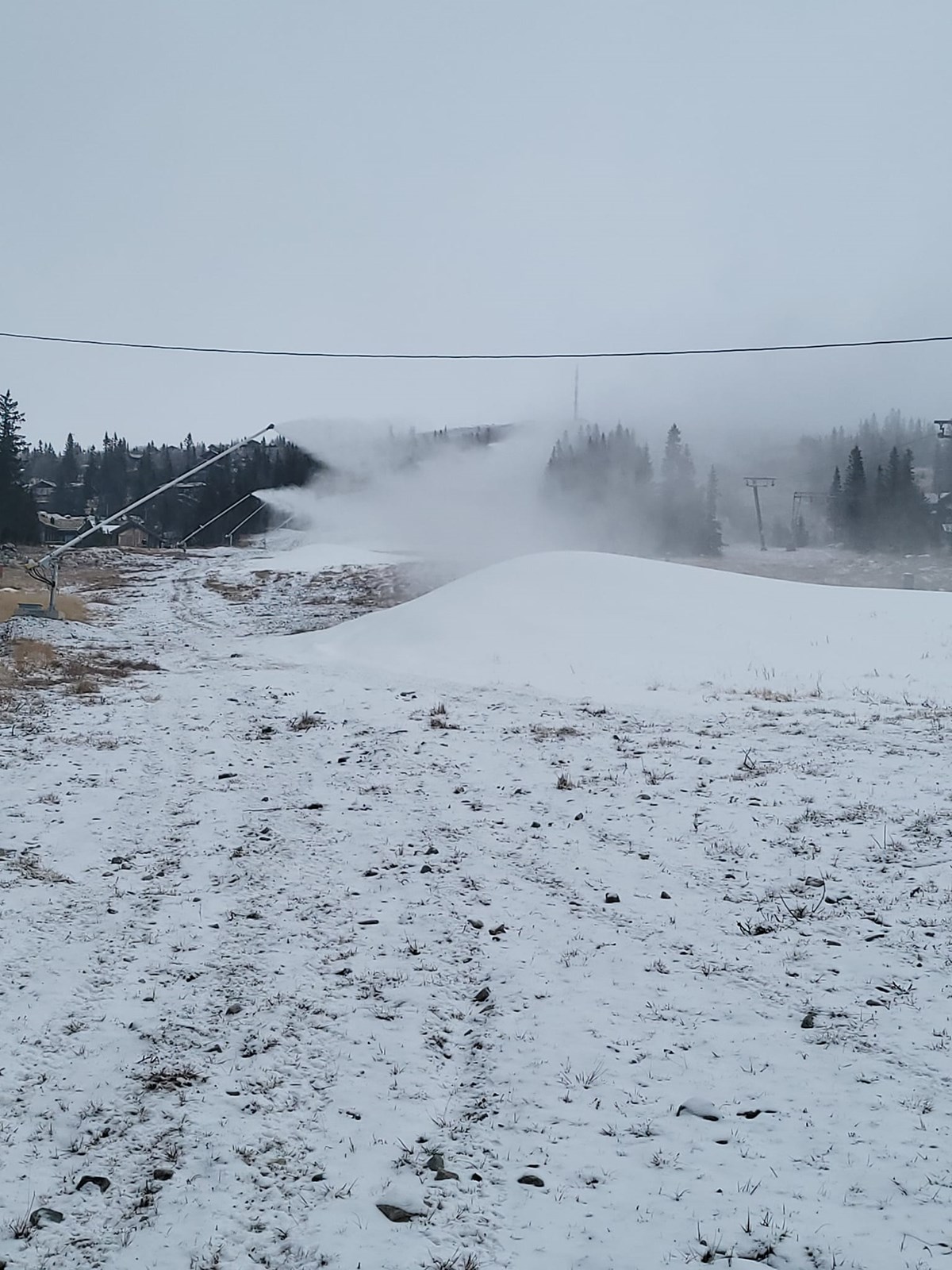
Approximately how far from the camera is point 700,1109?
4297 millimetres

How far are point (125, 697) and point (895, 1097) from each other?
46.0 ft

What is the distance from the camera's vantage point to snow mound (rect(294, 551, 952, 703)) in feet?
57.1

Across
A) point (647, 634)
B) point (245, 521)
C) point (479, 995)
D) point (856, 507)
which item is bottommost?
point (479, 995)

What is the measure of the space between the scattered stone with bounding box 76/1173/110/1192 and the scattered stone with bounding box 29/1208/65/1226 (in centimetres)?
17

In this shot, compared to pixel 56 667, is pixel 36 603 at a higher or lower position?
higher

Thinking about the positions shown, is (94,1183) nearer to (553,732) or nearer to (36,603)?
(553,732)

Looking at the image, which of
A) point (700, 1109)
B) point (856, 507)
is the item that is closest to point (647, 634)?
point (700, 1109)

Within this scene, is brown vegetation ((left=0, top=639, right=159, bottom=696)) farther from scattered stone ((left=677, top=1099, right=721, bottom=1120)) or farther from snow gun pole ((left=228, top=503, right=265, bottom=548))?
snow gun pole ((left=228, top=503, right=265, bottom=548))

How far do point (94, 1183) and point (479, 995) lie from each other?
2.46 meters

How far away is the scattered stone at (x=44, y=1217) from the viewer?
11.8ft

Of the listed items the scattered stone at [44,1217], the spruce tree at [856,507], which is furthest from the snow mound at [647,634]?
the spruce tree at [856,507]

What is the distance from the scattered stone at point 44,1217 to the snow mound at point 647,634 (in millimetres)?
12693

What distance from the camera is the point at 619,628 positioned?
22.0m

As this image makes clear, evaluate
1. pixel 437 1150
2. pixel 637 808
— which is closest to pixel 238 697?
pixel 637 808
